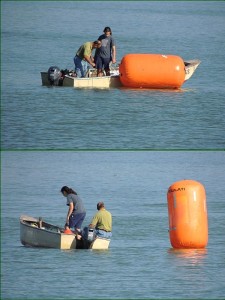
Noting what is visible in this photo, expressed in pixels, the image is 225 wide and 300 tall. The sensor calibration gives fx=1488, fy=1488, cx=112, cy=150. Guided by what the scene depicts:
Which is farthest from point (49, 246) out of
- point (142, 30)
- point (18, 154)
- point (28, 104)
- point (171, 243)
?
point (18, 154)

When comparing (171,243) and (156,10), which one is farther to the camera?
(156,10)

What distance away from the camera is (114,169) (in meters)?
52.3

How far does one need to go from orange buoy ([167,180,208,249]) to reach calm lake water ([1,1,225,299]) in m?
0.32

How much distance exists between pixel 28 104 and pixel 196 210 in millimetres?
5204

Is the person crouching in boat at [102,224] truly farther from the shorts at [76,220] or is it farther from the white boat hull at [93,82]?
the white boat hull at [93,82]

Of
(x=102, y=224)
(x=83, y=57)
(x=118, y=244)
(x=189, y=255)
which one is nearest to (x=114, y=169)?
(x=83, y=57)

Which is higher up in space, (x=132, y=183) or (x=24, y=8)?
(x=24, y=8)

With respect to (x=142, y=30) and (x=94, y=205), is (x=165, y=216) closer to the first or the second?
(x=94, y=205)

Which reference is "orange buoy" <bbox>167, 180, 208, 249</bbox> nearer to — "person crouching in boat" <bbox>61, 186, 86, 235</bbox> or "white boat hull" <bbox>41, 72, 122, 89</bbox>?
"person crouching in boat" <bbox>61, 186, 86, 235</bbox>

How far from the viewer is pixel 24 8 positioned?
232 feet

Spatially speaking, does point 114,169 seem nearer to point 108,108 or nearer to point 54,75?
point 54,75

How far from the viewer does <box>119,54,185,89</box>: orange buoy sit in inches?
1211

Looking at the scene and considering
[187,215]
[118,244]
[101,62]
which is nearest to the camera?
[187,215]

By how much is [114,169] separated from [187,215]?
25459 millimetres
